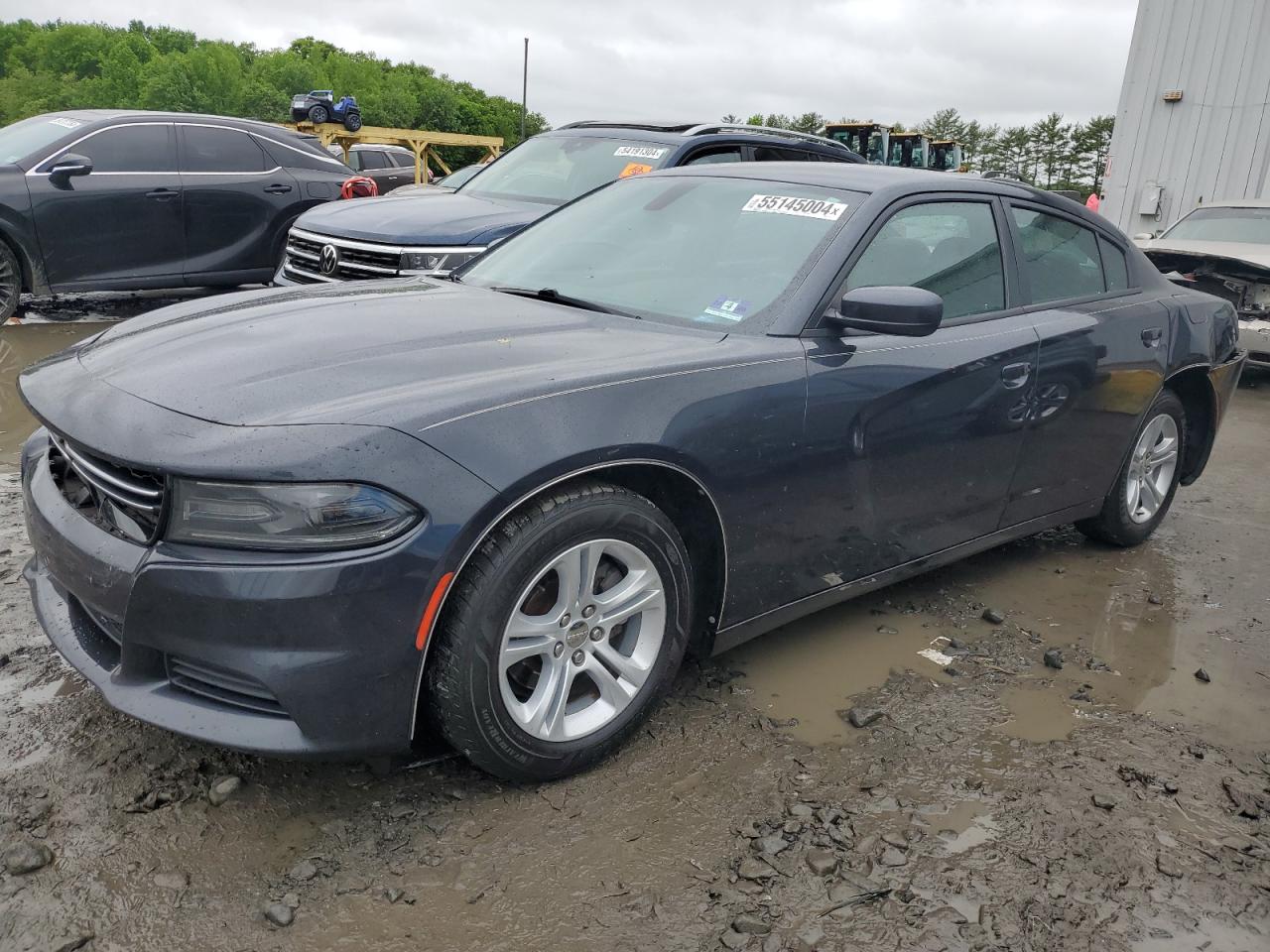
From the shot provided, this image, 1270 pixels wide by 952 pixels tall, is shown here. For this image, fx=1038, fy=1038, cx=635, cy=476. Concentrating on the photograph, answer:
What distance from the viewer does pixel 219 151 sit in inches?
331

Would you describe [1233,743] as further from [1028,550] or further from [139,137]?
[139,137]

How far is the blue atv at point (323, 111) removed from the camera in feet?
76.1

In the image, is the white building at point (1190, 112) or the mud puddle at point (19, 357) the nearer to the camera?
the mud puddle at point (19, 357)

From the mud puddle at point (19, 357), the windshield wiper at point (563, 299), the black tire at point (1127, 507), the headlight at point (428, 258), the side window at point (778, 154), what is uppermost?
the side window at point (778, 154)

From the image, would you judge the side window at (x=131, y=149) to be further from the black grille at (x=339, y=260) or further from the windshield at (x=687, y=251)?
the windshield at (x=687, y=251)

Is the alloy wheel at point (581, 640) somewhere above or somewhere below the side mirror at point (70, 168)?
below

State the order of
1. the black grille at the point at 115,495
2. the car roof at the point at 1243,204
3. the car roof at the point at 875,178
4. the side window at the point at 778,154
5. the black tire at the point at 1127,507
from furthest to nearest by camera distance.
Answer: the car roof at the point at 1243,204 < the side window at the point at 778,154 < the black tire at the point at 1127,507 < the car roof at the point at 875,178 < the black grille at the point at 115,495

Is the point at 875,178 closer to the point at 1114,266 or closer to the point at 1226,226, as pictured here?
the point at 1114,266

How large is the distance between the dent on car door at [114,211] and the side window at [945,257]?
6.58 metres

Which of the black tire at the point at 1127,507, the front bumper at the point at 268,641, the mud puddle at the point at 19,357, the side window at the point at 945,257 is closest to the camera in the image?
the front bumper at the point at 268,641

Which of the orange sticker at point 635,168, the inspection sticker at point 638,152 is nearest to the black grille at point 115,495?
the orange sticker at point 635,168

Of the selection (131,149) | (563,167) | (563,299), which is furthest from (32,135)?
(563,299)

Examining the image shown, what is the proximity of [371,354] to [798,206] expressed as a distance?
4.87ft

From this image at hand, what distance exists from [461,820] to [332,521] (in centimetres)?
79
